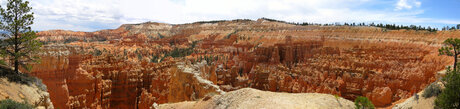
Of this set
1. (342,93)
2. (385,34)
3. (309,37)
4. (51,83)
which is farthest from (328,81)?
(51,83)

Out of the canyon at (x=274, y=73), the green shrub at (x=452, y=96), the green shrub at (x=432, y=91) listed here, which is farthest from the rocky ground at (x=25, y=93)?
the green shrub at (x=432, y=91)

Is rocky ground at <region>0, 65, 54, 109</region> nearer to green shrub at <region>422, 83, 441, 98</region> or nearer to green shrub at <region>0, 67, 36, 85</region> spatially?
green shrub at <region>0, 67, 36, 85</region>

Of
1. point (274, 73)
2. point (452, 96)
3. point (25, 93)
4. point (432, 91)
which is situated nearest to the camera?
point (452, 96)

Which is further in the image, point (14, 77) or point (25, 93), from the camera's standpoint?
point (14, 77)

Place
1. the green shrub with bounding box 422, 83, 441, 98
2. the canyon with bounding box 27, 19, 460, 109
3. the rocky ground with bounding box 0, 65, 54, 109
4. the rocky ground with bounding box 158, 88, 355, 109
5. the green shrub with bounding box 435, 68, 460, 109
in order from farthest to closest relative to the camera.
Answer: the canyon with bounding box 27, 19, 460, 109 → the green shrub with bounding box 422, 83, 441, 98 → the rocky ground with bounding box 158, 88, 355, 109 → the green shrub with bounding box 435, 68, 460, 109 → the rocky ground with bounding box 0, 65, 54, 109

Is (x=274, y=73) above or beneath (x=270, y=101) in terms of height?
beneath

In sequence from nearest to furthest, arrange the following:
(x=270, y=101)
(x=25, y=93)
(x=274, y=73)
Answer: (x=25, y=93)
(x=270, y=101)
(x=274, y=73)

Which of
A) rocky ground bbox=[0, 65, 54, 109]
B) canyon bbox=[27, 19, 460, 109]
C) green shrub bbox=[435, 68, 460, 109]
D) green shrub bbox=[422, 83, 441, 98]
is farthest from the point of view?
canyon bbox=[27, 19, 460, 109]

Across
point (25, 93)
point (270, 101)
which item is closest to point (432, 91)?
point (270, 101)

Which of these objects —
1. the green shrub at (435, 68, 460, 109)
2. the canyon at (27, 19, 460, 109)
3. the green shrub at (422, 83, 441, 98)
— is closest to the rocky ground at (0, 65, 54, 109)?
the canyon at (27, 19, 460, 109)

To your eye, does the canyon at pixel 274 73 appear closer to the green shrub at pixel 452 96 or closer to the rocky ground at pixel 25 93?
the rocky ground at pixel 25 93

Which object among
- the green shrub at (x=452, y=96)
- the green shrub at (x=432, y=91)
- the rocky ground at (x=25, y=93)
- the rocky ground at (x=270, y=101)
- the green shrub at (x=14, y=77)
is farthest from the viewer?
the green shrub at (x=432, y=91)

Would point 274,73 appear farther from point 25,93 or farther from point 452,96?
point 25,93

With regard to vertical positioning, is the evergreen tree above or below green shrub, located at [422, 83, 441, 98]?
above
